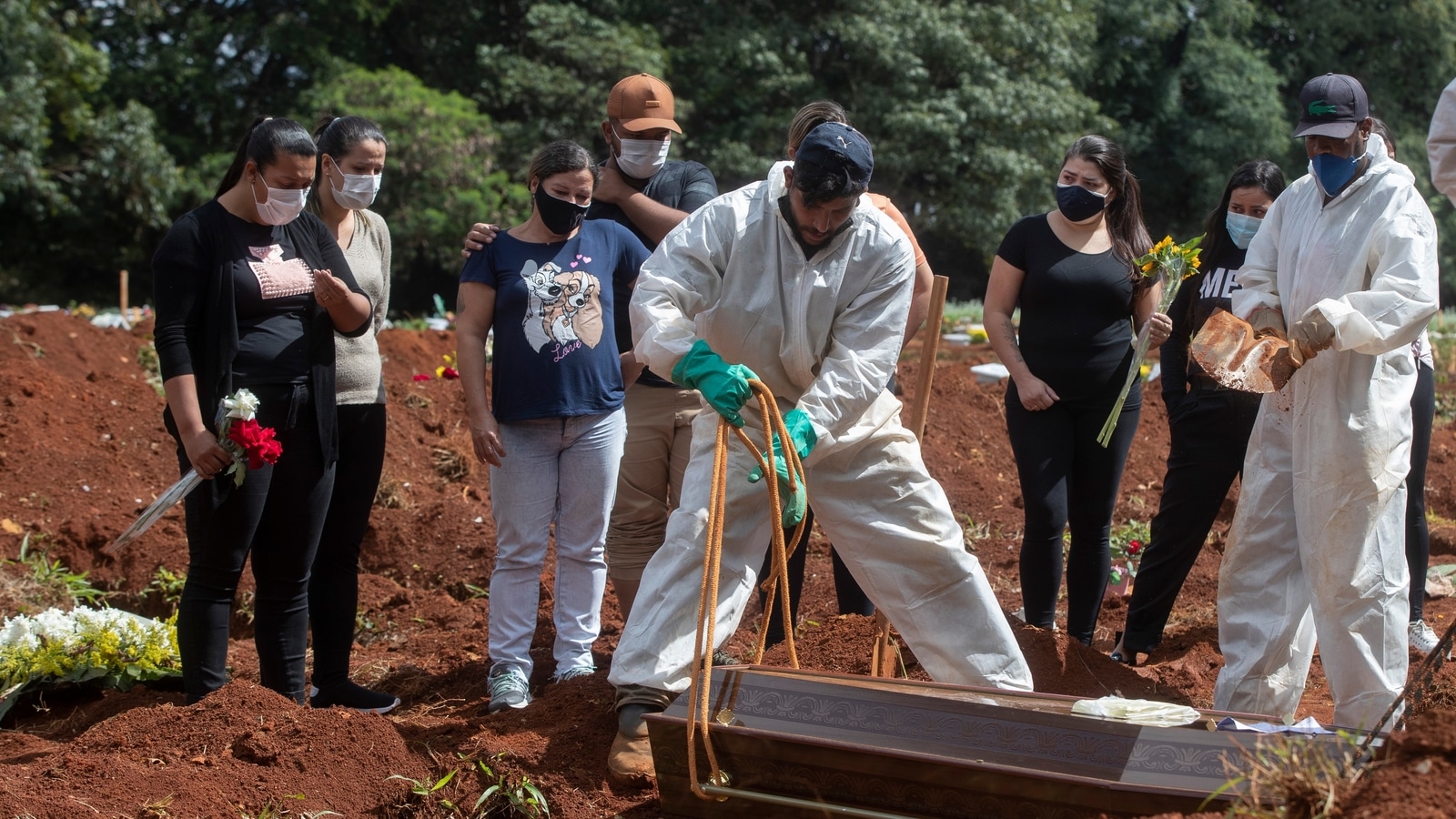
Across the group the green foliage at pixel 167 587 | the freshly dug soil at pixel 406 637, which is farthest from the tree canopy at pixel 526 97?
the green foliage at pixel 167 587

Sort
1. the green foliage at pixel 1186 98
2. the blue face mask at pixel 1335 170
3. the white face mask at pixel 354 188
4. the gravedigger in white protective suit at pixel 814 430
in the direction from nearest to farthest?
the gravedigger in white protective suit at pixel 814 430, the blue face mask at pixel 1335 170, the white face mask at pixel 354 188, the green foliage at pixel 1186 98

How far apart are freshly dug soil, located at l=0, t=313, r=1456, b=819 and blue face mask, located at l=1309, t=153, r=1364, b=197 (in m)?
1.47

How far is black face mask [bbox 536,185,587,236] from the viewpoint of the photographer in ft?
14.2

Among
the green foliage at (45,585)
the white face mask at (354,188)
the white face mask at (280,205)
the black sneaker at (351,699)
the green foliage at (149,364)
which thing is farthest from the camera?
the green foliage at (149,364)

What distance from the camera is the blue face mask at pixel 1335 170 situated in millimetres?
3748

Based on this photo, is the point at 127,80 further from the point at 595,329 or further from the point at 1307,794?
the point at 1307,794

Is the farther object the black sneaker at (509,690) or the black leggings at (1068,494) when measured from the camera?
the black leggings at (1068,494)

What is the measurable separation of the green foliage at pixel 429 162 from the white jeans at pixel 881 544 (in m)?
16.2

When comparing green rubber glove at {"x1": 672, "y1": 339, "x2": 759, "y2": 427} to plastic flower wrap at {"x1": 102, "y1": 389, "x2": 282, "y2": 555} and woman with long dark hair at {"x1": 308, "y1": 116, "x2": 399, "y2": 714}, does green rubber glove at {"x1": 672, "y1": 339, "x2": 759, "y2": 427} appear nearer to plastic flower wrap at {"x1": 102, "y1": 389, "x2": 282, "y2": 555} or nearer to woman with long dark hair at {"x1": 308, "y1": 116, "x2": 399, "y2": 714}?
plastic flower wrap at {"x1": 102, "y1": 389, "x2": 282, "y2": 555}

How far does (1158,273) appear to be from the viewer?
4.66m

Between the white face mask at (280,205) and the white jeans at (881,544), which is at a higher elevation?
the white face mask at (280,205)

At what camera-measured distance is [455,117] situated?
19.5 meters

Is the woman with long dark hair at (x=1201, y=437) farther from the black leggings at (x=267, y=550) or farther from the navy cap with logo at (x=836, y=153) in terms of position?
the black leggings at (x=267, y=550)

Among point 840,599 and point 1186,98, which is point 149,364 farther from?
point 1186,98
